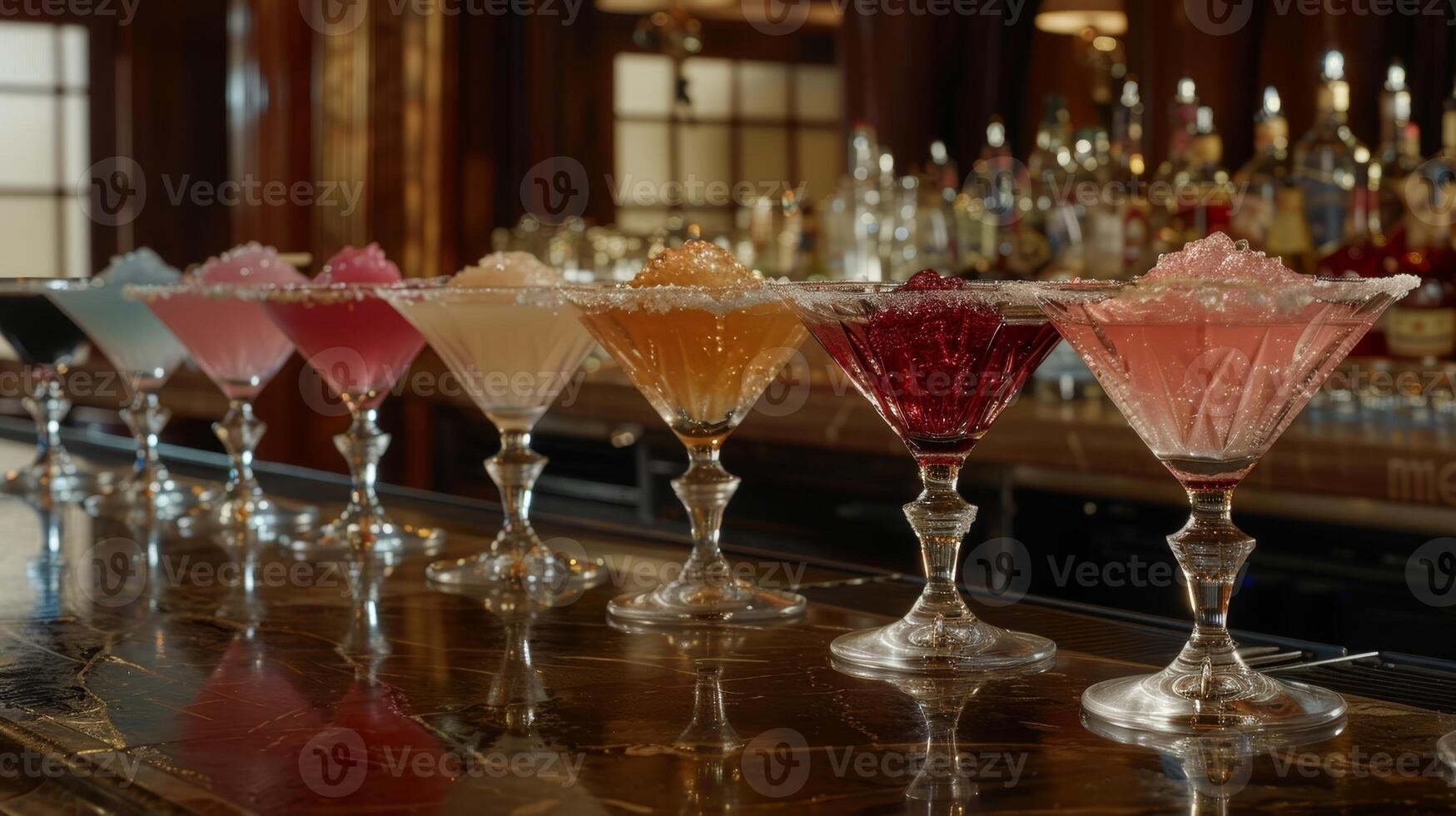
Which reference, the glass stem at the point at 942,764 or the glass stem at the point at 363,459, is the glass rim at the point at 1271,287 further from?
the glass stem at the point at 363,459

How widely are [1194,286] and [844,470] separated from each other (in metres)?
2.17

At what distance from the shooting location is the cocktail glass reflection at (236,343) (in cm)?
187

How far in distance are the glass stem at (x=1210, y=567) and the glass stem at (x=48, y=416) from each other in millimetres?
1723

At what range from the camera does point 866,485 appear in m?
3.00

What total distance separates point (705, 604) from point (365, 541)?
1.67 feet

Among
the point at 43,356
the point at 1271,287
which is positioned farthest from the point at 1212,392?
the point at 43,356

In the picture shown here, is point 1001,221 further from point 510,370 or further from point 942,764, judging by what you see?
point 942,764

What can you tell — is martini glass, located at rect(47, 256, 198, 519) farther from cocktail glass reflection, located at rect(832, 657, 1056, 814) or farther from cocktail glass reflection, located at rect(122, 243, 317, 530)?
cocktail glass reflection, located at rect(832, 657, 1056, 814)

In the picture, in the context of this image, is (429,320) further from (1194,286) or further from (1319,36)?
(1319,36)

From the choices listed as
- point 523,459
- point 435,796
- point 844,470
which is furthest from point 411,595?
point 844,470

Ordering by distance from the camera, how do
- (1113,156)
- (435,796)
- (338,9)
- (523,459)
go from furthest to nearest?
(338,9) → (1113,156) → (523,459) → (435,796)

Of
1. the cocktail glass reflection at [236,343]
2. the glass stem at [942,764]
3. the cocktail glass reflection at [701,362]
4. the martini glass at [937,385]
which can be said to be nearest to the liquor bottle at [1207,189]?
the cocktail glass reflection at [236,343]

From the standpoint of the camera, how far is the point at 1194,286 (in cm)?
88

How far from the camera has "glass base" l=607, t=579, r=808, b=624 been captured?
127cm
